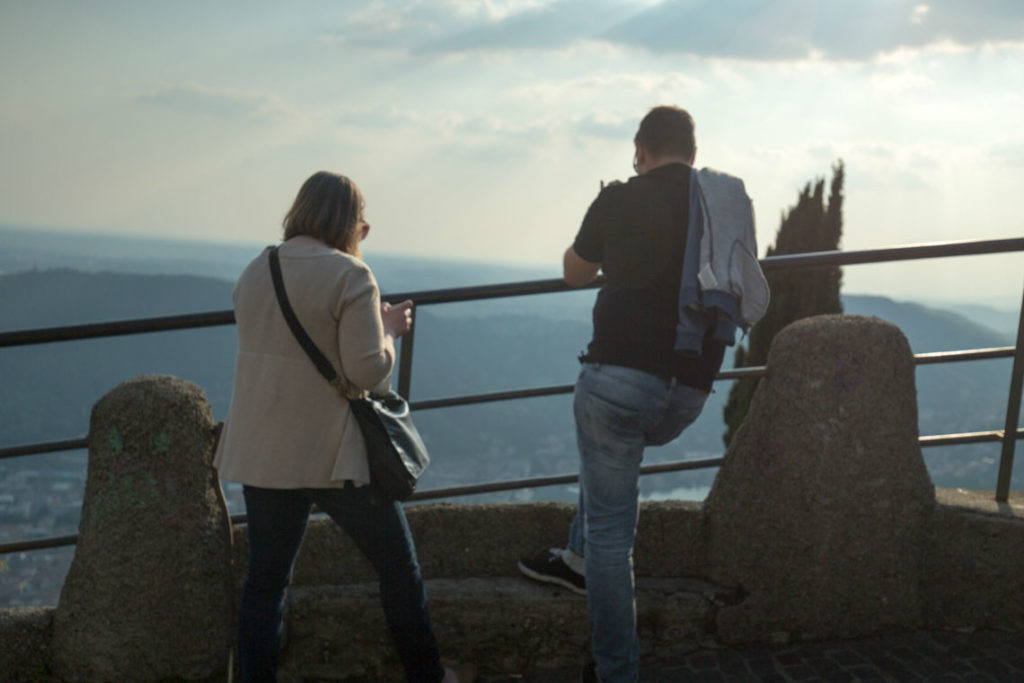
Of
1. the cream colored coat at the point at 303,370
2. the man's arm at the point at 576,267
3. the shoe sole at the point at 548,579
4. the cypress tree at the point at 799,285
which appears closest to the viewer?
the cream colored coat at the point at 303,370

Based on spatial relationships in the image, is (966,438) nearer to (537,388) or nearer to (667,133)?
(537,388)

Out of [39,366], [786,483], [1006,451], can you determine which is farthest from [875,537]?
[39,366]

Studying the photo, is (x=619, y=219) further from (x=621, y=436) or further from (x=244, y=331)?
(x=244, y=331)

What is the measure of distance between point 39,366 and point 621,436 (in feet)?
305

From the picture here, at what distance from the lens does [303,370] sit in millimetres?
2684

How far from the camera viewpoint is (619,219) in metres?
2.72

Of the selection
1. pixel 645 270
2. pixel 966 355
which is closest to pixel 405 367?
pixel 645 270

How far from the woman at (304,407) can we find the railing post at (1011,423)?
2519 mm

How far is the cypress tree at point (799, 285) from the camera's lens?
78.5 ft

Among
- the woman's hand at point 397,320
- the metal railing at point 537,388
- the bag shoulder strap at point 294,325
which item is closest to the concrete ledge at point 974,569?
the metal railing at point 537,388

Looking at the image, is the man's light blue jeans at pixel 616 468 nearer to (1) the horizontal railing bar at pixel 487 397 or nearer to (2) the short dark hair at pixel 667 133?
(2) the short dark hair at pixel 667 133

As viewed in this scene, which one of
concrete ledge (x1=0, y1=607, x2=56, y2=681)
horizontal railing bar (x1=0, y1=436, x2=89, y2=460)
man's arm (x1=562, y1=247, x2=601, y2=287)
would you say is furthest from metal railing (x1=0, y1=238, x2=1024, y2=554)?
man's arm (x1=562, y1=247, x2=601, y2=287)

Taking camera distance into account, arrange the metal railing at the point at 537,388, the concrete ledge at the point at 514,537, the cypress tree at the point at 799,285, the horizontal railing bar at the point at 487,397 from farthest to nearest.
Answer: the cypress tree at the point at 799,285 < the concrete ledge at the point at 514,537 < the horizontal railing bar at the point at 487,397 < the metal railing at the point at 537,388

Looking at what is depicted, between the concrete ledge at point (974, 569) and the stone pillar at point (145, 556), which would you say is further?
the concrete ledge at point (974, 569)
